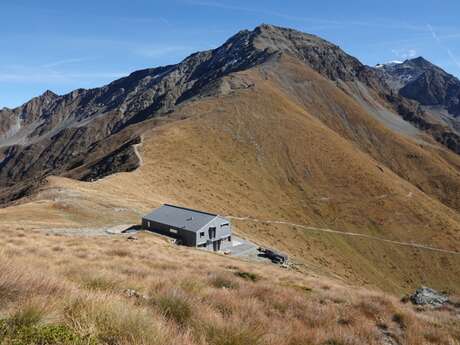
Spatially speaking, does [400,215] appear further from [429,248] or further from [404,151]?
[404,151]

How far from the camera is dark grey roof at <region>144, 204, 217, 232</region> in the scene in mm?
45031

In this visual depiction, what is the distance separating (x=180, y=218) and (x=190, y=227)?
2.21 metres

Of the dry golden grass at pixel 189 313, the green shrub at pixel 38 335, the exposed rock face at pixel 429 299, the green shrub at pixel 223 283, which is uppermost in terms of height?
the green shrub at pixel 38 335

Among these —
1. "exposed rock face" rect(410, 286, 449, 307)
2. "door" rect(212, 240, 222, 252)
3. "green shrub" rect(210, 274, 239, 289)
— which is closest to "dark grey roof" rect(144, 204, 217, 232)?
"door" rect(212, 240, 222, 252)

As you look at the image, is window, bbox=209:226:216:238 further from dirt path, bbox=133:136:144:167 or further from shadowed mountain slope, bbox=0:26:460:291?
dirt path, bbox=133:136:144:167

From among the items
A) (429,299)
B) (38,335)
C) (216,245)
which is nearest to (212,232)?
(216,245)

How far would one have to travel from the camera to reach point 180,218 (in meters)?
46.6

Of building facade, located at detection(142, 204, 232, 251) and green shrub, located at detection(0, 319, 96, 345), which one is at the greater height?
green shrub, located at detection(0, 319, 96, 345)

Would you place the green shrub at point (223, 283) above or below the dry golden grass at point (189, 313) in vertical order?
below

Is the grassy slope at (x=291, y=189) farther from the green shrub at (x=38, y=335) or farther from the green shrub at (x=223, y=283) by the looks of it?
the green shrub at (x=38, y=335)

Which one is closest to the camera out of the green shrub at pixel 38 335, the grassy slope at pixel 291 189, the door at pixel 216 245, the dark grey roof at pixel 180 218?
the green shrub at pixel 38 335

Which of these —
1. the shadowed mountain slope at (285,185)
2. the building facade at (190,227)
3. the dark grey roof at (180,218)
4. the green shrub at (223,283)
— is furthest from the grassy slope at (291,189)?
the green shrub at (223,283)

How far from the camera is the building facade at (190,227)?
146ft

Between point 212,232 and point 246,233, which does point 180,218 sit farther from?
point 246,233
